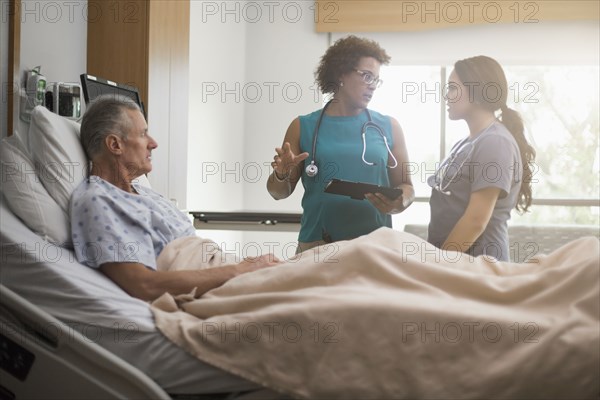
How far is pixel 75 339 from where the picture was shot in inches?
55.1

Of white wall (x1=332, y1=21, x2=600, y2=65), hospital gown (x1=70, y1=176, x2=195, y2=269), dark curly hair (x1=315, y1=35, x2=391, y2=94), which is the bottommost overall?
hospital gown (x1=70, y1=176, x2=195, y2=269)

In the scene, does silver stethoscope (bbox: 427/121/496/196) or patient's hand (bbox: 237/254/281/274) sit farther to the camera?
silver stethoscope (bbox: 427/121/496/196)

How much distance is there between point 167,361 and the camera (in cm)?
143

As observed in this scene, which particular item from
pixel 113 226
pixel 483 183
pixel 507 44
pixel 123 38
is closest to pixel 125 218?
pixel 113 226

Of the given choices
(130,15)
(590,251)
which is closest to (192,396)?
(590,251)

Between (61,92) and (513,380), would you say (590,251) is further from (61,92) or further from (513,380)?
(61,92)

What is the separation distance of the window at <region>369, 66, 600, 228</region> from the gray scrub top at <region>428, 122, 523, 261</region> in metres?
3.78

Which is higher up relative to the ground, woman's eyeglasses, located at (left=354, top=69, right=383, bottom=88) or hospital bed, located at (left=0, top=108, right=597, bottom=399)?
woman's eyeglasses, located at (left=354, top=69, right=383, bottom=88)

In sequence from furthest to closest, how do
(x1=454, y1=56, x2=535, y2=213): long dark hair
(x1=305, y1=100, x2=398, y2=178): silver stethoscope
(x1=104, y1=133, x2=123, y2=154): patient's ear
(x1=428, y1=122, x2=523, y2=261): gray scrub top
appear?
(x1=305, y1=100, x2=398, y2=178): silver stethoscope
(x1=454, y1=56, x2=535, y2=213): long dark hair
(x1=428, y1=122, x2=523, y2=261): gray scrub top
(x1=104, y1=133, x2=123, y2=154): patient's ear

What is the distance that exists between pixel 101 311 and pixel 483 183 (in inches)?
47.7

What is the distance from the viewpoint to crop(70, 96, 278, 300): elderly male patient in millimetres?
1669

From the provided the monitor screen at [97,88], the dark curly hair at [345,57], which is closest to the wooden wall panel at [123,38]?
the monitor screen at [97,88]

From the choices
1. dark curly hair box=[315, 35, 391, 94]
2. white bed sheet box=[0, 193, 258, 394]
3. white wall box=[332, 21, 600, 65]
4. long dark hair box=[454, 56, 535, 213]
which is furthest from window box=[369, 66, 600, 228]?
white bed sheet box=[0, 193, 258, 394]

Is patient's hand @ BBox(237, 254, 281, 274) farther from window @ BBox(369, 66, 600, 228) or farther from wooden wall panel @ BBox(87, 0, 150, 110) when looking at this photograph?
window @ BBox(369, 66, 600, 228)
